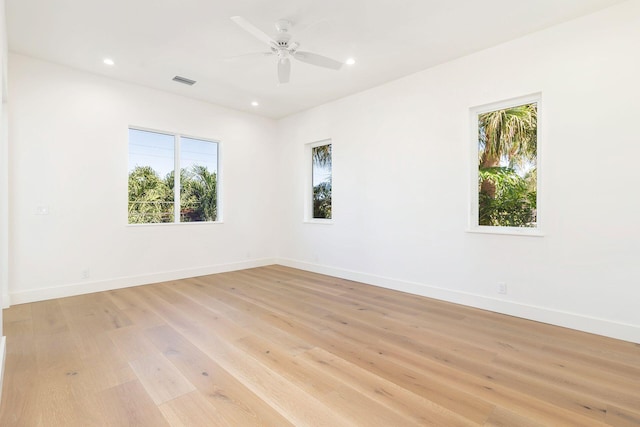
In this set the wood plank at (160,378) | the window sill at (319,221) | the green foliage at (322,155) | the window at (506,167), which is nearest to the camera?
the wood plank at (160,378)

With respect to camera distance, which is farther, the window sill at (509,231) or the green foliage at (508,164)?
the green foliage at (508,164)

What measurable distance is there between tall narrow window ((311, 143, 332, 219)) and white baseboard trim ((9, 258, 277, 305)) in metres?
1.69

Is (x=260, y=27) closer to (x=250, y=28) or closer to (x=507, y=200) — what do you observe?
(x=250, y=28)

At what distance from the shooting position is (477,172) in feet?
12.5

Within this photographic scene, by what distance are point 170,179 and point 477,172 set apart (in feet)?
15.2

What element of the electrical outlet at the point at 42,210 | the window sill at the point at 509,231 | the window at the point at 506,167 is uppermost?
the window at the point at 506,167

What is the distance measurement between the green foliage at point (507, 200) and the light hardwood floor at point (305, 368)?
108 cm

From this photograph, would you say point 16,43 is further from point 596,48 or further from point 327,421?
point 596,48

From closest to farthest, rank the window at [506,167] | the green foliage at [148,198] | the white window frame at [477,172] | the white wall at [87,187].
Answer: the white window frame at [477,172] < the window at [506,167] < the white wall at [87,187] < the green foliage at [148,198]

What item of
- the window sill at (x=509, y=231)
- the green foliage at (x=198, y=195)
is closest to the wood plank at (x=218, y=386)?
the green foliage at (x=198, y=195)

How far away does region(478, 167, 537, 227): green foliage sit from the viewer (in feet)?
11.3

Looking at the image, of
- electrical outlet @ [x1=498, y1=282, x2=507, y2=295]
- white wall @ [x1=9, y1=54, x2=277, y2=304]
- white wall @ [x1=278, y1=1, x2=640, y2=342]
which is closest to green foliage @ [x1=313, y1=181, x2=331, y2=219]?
white wall @ [x1=278, y1=1, x2=640, y2=342]

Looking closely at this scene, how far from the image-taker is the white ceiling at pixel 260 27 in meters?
2.86

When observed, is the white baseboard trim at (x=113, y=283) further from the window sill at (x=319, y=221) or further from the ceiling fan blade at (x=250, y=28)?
the ceiling fan blade at (x=250, y=28)
